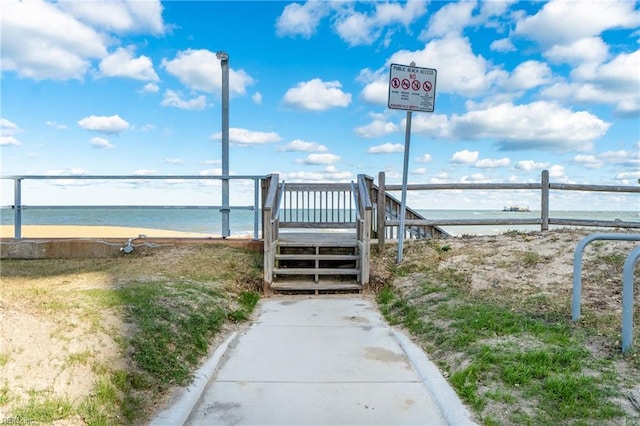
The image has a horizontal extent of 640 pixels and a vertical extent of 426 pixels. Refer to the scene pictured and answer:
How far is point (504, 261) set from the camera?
254 inches

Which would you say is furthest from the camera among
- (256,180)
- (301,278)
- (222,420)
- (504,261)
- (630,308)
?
(256,180)

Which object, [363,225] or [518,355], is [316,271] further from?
[518,355]

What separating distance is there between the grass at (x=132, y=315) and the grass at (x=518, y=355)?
2.00m

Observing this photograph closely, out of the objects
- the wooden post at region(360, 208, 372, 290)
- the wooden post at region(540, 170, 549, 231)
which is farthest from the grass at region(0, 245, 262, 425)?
the wooden post at region(540, 170, 549, 231)

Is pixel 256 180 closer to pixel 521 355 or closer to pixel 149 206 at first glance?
pixel 149 206

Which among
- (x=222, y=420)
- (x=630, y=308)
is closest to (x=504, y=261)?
(x=630, y=308)

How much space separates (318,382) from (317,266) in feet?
11.8

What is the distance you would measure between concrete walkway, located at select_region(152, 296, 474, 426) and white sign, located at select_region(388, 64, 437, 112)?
11.6 feet

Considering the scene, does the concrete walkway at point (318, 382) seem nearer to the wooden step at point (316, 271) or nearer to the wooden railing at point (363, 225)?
the wooden railing at point (363, 225)

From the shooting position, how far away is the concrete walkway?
9.25 feet

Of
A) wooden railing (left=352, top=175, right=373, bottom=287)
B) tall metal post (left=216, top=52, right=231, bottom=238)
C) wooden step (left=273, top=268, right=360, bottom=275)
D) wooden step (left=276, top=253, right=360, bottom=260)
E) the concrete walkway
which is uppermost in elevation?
tall metal post (left=216, top=52, right=231, bottom=238)

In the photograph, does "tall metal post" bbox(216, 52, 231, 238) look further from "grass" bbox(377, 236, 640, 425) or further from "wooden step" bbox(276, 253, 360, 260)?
"grass" bbox(377, 236, 640, 425)

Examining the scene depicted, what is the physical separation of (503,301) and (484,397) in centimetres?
220

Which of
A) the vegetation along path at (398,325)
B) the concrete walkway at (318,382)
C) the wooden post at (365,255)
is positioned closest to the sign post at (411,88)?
the wooden post at (365,255)
